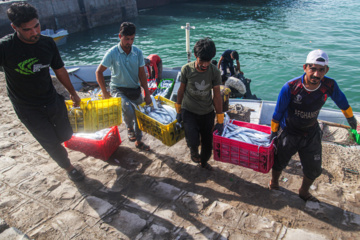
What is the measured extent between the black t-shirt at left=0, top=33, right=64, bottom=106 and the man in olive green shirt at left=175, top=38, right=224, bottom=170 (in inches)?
79.1

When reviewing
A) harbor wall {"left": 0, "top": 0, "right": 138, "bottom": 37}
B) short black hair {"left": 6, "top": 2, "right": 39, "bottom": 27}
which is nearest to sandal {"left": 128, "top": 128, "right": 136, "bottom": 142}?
short black hair {"left": 6, "top": 2, "right": 39, "bottom": 27}

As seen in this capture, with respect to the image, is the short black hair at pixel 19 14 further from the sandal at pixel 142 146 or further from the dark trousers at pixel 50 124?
the sandal at pixel 142 146

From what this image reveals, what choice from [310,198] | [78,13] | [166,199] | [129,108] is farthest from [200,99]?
[78,13]

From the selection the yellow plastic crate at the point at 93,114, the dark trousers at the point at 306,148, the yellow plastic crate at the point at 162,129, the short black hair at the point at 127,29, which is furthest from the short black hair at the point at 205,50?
the yellow plastic crate at the point at 93,114

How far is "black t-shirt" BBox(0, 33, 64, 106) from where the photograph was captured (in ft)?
10.8

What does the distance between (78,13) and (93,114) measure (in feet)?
96.3

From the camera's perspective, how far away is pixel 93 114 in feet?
14.3

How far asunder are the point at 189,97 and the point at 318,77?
6.23 feet

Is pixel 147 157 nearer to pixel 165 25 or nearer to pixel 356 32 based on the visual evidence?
pixel 356 32

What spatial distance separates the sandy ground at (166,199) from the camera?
321 centimetres

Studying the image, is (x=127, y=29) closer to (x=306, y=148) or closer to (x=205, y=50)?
(x=205, y=50)

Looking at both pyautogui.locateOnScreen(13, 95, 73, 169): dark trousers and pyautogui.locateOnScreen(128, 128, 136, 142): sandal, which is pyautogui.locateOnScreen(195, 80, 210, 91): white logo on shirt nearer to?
pyautogui.locateOnScreen(128, 128, 136, 142): sandal

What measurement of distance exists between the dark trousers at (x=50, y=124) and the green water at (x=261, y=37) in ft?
36.2

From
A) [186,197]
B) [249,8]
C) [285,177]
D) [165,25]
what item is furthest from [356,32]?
[186,197]
